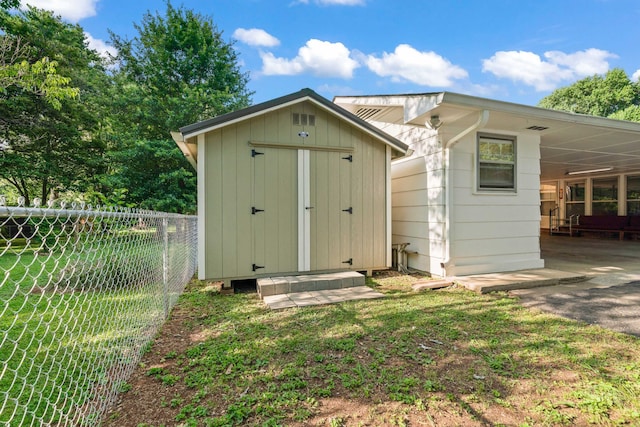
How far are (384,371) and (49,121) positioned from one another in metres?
13.9

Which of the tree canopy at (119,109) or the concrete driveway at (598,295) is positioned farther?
the tree canopy at (119,109)

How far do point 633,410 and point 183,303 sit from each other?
4.13 m

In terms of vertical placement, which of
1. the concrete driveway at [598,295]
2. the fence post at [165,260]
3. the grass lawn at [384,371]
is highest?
the fence post at [165,260]

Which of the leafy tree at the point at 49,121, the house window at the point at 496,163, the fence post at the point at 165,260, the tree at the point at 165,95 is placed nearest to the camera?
the fence post at the point at 165,260

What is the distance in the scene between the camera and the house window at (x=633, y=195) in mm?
10148

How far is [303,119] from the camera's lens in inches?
184

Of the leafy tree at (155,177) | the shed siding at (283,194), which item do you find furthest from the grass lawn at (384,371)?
the leafy tree at (155,177)

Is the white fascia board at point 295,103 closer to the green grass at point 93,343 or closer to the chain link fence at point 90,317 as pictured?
the chain link fence at point 90,317

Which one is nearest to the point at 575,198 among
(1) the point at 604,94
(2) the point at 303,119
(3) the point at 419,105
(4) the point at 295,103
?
(3) the point at 419,105

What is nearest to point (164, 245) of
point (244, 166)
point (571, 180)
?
point (244, 166)

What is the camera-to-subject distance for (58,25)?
11.6 m

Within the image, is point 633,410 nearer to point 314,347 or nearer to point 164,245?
point 314,347

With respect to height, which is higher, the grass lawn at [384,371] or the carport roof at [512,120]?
the carport roof at [512,120]

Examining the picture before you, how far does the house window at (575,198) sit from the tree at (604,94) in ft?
60.6
